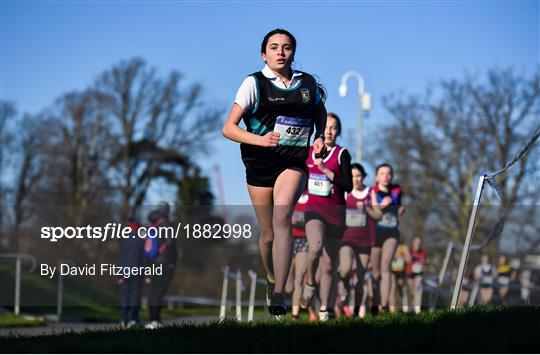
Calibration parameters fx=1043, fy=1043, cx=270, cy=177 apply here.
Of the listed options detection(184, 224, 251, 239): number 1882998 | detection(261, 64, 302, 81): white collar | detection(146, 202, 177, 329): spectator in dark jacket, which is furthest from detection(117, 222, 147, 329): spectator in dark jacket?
detection(261, 64, 302, 81): white collar

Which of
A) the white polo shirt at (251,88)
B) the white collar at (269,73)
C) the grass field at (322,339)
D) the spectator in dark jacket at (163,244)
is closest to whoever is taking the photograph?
the grass field at (322,339)

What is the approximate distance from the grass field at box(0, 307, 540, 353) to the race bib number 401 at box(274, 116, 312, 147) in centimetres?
155

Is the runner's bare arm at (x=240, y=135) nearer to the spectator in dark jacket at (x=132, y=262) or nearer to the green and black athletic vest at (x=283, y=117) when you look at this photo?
the green and black athletic vest at (x=283, y=117)

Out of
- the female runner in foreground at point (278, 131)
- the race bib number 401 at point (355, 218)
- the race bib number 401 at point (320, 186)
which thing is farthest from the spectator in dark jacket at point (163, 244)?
the female runner in foreground at point (278, 131)

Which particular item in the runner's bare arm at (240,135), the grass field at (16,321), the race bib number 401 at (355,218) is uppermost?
the runner's bare arm at (240,135)

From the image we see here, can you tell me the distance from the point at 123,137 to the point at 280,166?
4685cm

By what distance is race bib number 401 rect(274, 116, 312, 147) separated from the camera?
8602 mm

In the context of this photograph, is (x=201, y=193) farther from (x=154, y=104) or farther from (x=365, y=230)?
(x=365, y=230)

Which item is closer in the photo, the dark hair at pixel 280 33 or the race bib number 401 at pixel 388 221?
the dark hair at pixel 280 33

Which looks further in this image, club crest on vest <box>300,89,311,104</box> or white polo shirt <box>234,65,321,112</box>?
club crest on vest <box>300,89,311,104</box>

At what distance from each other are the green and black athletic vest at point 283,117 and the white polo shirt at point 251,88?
0.03 metres

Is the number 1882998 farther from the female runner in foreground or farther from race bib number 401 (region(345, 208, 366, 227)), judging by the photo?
the female runner in foreground

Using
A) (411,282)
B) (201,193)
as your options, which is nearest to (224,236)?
(411,282)

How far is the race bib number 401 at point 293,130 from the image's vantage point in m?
8.60
